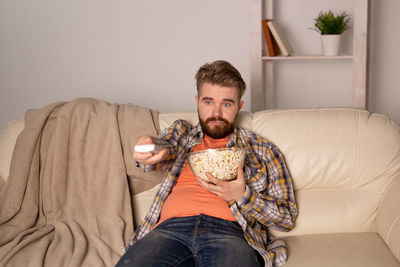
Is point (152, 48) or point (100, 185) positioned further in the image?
point (152, 48)

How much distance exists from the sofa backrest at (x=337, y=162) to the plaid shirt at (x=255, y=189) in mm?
108

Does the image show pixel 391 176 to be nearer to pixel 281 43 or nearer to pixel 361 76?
pixel 361 76

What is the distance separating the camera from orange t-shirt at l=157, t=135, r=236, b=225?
171 cm

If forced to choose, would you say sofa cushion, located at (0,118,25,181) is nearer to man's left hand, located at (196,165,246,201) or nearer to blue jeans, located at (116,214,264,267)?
blue jeans, located at (116,214,264,267)

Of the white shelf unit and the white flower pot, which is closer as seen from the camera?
the white shelf unit

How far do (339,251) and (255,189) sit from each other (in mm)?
392

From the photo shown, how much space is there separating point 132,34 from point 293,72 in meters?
1.29

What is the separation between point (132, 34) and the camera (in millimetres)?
3484

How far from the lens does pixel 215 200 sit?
174cm

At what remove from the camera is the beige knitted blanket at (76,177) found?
189 centimetres

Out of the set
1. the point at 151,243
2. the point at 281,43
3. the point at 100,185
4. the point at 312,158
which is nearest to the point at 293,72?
the point at 281,43

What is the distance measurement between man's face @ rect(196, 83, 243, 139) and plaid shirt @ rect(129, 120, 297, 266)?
70 mm

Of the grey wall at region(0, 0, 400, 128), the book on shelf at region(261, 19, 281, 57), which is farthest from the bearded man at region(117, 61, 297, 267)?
the grey wall at region(0, 0, 400, 128)

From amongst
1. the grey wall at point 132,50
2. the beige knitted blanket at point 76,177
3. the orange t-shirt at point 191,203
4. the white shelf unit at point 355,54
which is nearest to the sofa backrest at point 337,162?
the orange t-shirt at point 191,203
